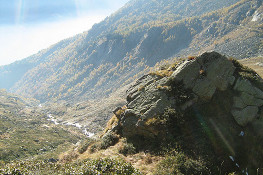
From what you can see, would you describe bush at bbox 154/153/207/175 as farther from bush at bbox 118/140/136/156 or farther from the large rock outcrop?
bush at bbox 118/140/136/156

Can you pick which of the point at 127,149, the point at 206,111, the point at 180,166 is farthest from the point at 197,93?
the point at 127,149

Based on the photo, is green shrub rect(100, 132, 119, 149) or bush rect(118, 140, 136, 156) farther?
green shrub rect(100, 132, 119, 149)

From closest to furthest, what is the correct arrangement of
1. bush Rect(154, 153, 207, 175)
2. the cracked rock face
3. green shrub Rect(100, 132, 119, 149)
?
bush Rect(154, 153, 207, 175) → the cracked rock face → green shrub Rect(100, 132, 119, 149)

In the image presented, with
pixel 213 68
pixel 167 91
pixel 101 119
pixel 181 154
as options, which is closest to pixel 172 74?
pixel 167 91

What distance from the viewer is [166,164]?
428 inches

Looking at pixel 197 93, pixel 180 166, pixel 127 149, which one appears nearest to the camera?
pixel 180 166

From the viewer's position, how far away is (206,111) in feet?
46.1

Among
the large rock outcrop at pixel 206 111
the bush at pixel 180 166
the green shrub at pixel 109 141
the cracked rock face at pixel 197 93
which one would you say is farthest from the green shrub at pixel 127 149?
the bush at pixel 180 166

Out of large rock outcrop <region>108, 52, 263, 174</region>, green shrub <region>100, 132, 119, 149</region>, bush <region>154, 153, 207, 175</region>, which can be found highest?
large rock outcrop <region>108, 52, 263, 174</region>

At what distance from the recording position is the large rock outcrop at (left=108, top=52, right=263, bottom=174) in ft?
39.8

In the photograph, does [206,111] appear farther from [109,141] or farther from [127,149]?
[109,141]

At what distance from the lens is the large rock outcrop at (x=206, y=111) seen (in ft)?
39.8

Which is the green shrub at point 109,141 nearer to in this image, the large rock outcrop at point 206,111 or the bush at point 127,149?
the large rock outcrop at point 206,111

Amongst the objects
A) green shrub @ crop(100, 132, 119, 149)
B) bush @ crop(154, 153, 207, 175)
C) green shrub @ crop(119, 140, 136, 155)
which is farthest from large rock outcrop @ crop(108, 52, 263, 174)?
bush @ crop(154, 153, 207, 175)
